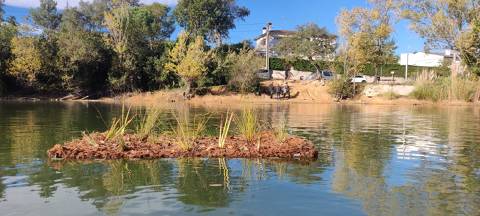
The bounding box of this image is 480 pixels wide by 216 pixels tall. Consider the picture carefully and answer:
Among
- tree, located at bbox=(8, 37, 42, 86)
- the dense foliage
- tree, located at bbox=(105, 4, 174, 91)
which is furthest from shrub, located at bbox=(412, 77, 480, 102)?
tree, located at bbox=(8, 37, 42, 86)

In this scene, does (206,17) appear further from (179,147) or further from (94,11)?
(179,147)

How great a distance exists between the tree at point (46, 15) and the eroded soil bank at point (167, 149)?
10727 centimetres

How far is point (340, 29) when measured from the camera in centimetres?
6475

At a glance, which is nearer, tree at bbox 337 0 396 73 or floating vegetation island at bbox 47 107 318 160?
floating vegetation island at bbox 47 107 318 160

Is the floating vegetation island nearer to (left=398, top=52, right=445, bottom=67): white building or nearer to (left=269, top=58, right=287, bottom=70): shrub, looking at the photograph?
(left=269, top=58, right=287, bottom=70): shrub

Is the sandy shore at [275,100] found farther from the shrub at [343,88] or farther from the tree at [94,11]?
the tree at [94,11]

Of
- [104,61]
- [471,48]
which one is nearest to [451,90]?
[471,48]

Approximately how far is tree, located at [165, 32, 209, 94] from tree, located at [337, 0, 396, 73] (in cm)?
1744

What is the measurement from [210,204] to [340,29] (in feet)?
192

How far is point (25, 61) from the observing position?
62.0m

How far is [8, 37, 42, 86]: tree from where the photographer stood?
203 feet

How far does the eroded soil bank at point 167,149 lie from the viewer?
43.9ft

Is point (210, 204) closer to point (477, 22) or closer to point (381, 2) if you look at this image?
point (477, 22)

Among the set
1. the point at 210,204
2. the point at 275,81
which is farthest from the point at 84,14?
the point at 210,204
